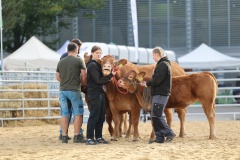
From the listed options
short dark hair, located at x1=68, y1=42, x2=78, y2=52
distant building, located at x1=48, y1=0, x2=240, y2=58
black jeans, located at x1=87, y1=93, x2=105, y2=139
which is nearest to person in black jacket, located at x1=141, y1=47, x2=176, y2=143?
black jeans, located at x1=87, y1=93, x2=105, y2=139

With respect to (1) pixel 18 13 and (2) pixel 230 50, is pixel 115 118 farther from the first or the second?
(2) pixel 230 50

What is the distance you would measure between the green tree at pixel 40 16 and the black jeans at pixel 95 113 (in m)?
22.1

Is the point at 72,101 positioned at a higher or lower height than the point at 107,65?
lower

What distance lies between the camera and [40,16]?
1467 inches

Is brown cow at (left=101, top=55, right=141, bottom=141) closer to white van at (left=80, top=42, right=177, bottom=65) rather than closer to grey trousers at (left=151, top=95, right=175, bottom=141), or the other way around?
grey trousers at (left=151, top=95, right=175, bottom=141)

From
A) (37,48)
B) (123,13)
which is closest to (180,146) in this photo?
(37,48)

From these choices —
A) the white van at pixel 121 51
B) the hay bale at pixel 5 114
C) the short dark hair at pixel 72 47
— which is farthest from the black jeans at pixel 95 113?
the white van at pixel 121 51

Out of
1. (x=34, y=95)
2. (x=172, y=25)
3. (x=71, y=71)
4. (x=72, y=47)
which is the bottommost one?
(x=34, y=95)

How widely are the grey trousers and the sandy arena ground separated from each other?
27cm

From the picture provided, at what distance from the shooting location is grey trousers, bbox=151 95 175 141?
12.7 metres

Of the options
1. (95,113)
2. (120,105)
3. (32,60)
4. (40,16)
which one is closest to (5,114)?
(120,105)

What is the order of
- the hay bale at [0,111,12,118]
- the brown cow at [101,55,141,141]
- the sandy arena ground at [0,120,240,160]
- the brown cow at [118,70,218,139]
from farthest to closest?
the hay bale at [0,111,12,118] < the brown cow at [101,55,141,141] < the brown cow at [118,70,218,139] < the sandy arena ground at [0,120,240,160]

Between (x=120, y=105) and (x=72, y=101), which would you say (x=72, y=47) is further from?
(x=120, y=105)

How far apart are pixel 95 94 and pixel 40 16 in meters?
24.8
